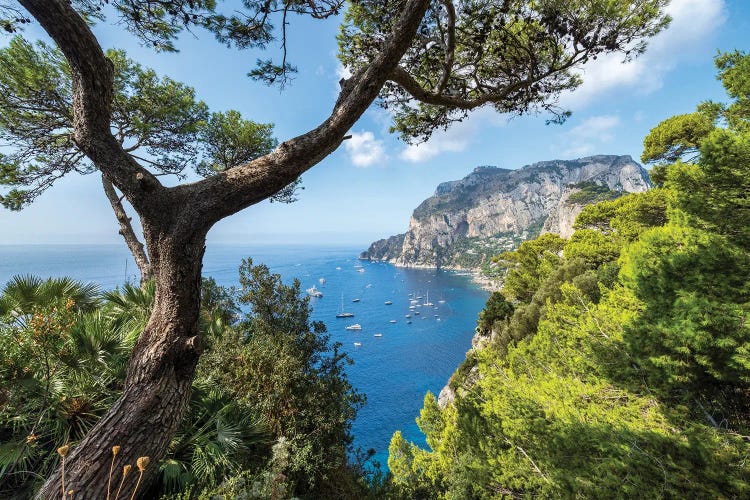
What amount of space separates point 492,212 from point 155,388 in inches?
5271

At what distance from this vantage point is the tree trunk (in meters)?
1.49

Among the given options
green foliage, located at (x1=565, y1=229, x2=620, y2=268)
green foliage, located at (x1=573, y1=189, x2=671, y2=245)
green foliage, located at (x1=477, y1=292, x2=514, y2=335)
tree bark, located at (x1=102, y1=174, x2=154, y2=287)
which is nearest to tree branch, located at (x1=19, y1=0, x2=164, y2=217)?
tree bark, located at (x1=102, y1=174, x2=154, y2=287)

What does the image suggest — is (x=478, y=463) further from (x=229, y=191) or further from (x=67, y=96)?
(x=67, y=96)

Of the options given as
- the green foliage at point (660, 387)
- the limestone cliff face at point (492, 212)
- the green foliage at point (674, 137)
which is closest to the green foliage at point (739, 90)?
the green foliage at point (660, 387)

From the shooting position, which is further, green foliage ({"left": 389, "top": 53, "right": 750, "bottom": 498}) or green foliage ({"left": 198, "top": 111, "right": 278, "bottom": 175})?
green foliage ({"left": 198, "top": 111, "right": 278, "bottom": 175})

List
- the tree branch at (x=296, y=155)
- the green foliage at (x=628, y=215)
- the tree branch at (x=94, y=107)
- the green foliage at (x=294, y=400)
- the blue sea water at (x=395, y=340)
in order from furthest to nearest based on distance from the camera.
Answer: the blue sea water at (x=395, y=340), the green foliage at (x=628, y=215), the green foliage at (x=294, y=400), the tree branch at (x=296, y=155), the tree branch at (x=94, y=107)

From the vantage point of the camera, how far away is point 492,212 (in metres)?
123

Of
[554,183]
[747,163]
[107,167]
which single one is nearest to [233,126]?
[107,167]

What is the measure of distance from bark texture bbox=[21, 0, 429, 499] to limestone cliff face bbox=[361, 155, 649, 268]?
328ft

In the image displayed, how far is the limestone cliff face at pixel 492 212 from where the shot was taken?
108 metres

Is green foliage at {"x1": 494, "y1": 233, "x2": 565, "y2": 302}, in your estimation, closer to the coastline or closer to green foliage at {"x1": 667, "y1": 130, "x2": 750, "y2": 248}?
green foliage at {"x1": 667, "y1": 130, "x2": 750, "y2": 248}

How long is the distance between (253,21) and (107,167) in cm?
228

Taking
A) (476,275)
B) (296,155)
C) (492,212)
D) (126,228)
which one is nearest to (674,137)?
(296,155)

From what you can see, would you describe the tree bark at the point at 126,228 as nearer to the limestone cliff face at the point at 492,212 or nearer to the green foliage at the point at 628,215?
the green foliage at the point at 628,215
